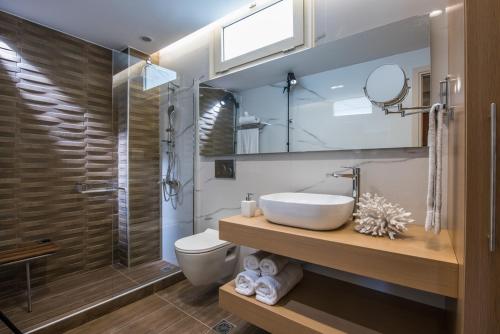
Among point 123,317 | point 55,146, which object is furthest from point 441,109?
point 55,146

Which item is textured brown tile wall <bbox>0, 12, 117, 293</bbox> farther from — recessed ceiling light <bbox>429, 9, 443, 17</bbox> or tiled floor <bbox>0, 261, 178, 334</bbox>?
recessed ceiling light <bbox>429, 9, 443, 17</bbox>

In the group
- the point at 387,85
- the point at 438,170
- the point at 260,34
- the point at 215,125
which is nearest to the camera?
the point at 438,170

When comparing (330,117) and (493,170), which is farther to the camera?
(330,117)

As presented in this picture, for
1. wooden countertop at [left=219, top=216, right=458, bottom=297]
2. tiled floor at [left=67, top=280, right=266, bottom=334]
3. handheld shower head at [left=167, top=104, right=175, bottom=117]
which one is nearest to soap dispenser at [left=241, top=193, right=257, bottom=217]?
wooden countertop at [left=219, top=216, right=458, bottom=297]

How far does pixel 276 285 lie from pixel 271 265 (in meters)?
0.13

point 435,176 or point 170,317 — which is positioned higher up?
point 435,176

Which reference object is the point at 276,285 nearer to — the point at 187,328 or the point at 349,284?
the point at 349,284

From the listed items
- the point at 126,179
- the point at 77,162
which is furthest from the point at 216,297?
the point at 77,162

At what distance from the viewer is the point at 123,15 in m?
2.03

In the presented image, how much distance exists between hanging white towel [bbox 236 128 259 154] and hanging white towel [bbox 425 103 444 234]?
1.28 m

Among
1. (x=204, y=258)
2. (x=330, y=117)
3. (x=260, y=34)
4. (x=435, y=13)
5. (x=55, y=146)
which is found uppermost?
(x=260, y=34)

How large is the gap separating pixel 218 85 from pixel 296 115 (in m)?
0.89

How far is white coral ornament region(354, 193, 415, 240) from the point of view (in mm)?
1206

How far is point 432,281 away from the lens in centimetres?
94
